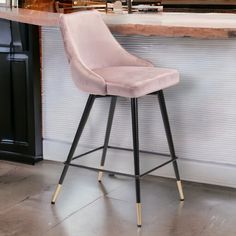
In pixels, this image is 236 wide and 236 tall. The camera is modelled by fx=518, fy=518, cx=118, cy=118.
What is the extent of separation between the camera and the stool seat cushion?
2242mm

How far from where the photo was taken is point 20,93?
3230 millimetres

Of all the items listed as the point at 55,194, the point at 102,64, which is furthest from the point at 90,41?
the point at 55,194

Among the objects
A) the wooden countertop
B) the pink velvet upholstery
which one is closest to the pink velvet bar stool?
the pink velvet upholstery

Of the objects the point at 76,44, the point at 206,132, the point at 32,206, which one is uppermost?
the point at 76,44

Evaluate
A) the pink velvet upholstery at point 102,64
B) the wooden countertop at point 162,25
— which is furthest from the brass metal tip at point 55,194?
the wooden countertop at point 162,25

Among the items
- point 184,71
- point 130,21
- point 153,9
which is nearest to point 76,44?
point 130,21

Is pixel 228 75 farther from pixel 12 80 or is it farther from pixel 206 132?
pixel 12 80

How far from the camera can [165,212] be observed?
2.57m

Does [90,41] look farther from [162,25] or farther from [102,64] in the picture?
[162,25]

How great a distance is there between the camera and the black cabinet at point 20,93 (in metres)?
3.15

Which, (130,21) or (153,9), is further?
(153,9)

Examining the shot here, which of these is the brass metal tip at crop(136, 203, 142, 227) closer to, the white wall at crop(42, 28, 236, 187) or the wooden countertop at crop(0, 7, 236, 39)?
the white wall at crop(42, 28, 236, 187)

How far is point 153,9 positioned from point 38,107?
3.72 ft

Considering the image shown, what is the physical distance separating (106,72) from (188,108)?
62 centimetres
